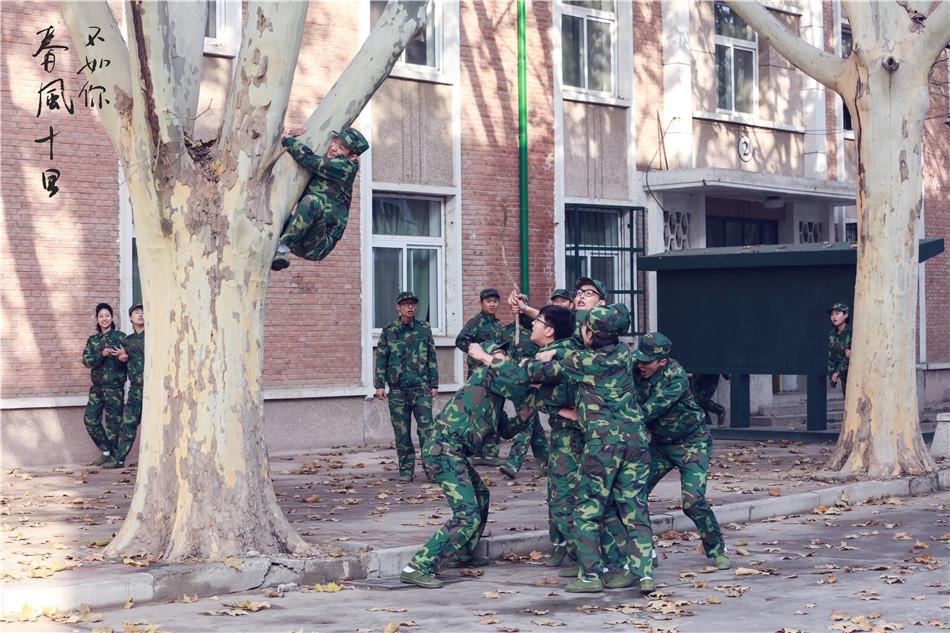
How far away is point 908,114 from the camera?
15.4 metres

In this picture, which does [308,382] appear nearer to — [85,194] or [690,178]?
[85,194]

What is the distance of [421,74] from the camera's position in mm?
20500

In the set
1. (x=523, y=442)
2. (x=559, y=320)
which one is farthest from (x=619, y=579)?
(x=523, y=442)

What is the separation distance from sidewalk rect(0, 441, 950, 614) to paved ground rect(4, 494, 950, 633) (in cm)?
19

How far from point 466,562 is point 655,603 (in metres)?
1.90

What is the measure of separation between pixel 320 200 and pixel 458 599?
2.97 meters

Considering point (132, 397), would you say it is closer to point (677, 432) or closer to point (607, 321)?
point (677, 432)

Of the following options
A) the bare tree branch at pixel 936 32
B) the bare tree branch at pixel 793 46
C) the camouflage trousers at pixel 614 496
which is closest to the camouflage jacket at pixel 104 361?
the bare tree branch at pixel 793 46

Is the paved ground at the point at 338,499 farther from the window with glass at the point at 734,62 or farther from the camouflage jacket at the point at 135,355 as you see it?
the window with glass at the point at 734,62

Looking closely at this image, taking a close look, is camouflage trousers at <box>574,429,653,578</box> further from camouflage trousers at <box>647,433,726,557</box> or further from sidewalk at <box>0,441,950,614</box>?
sidewalk at <box>0,441,950,614</box>

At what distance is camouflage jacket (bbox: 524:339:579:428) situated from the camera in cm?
948

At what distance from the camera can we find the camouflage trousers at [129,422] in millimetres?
16312

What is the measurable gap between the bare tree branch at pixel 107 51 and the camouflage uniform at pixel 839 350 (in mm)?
11310

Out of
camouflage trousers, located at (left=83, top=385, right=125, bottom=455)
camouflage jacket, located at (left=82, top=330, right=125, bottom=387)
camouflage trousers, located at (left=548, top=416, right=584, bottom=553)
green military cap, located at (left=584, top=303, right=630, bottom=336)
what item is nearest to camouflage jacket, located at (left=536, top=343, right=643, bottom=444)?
green military cap, located at (left=584, top=303, right=630, bottom=336)
